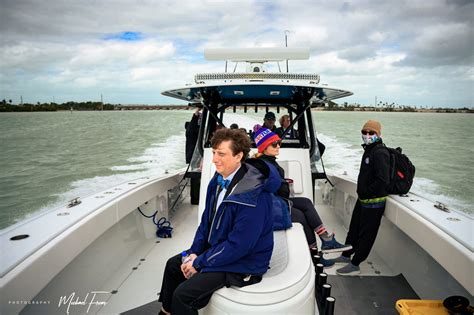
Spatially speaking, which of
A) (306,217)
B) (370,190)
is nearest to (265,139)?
(306,217)

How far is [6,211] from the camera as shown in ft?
21.8

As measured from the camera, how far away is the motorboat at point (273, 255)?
5.79 ft

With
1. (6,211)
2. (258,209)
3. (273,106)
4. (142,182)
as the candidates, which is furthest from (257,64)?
(6,211)

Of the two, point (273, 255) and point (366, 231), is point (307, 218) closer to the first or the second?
point (366, 231)

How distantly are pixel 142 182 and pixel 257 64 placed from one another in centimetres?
183

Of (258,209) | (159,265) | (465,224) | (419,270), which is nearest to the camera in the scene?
(258,209)

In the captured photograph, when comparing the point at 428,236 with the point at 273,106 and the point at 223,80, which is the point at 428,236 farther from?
the point at 273,106

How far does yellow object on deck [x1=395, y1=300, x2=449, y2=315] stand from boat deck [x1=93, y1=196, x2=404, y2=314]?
1070 mm

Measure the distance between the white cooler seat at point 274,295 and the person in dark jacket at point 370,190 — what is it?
1.17 meters

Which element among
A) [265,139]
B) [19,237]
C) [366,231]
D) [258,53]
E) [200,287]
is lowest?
[366,231]

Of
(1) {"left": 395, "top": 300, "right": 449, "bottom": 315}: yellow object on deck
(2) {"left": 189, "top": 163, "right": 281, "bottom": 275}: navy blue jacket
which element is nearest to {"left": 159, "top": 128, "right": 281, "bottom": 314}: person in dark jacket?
(2) {"left": 189, "top": 163, "right": 281, "bottom": 275}: navy blue jacket

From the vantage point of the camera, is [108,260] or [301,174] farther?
[301,174]

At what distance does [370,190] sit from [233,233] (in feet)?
5.16

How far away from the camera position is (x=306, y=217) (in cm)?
306
